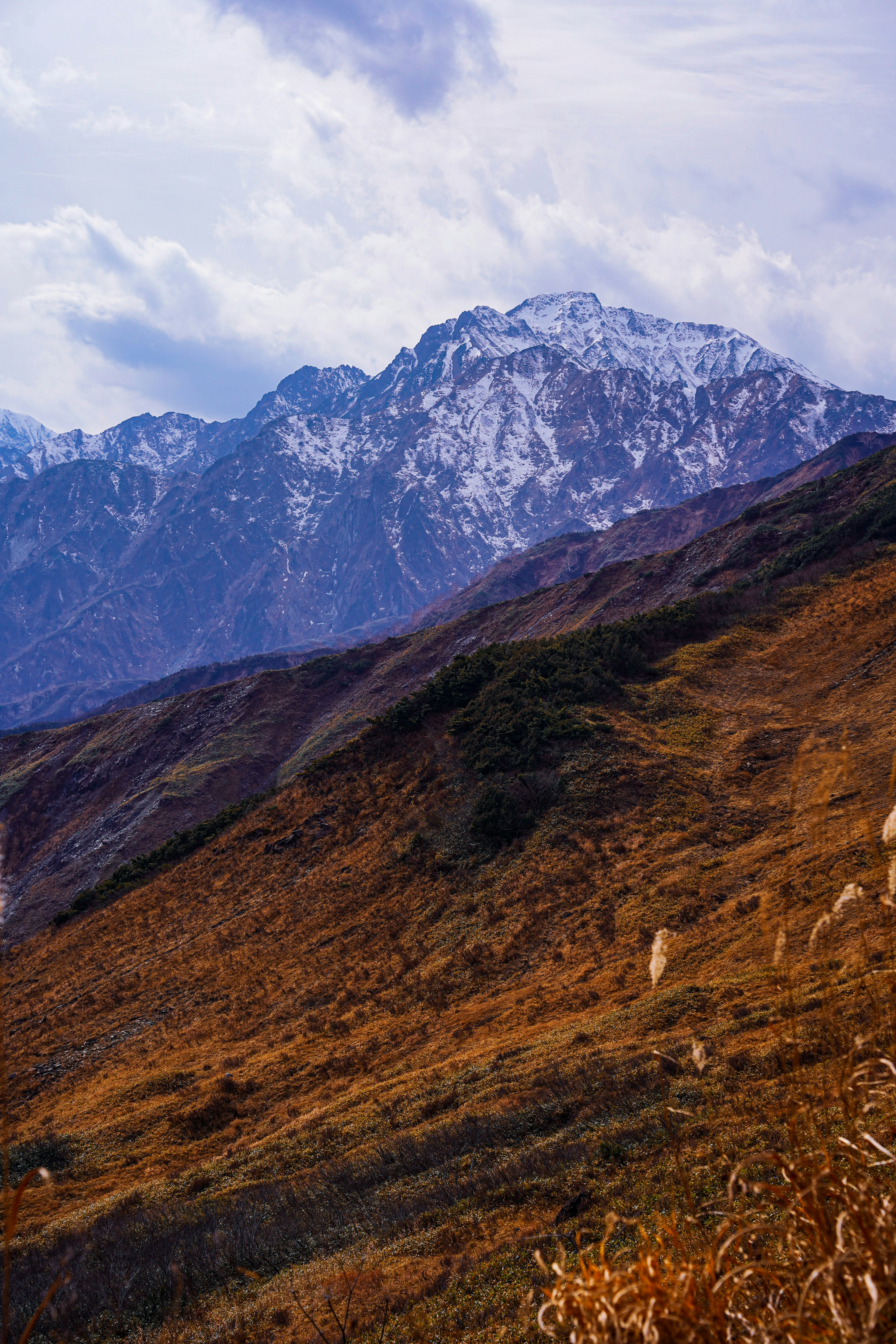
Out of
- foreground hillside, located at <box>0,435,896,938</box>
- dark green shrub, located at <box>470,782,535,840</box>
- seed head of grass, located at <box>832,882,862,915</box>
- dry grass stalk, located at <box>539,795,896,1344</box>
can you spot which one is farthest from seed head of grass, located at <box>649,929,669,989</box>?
foreground hillside, located at <box>0,435,896,938</box>

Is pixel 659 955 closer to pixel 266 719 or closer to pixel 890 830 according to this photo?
pixel 890 830

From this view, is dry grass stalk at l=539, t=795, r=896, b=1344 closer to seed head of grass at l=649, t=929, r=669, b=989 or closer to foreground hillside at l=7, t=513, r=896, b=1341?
seed head of grass at l=649, t=929, r=669, b=989

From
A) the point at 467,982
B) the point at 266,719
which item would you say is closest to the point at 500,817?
the point at 467,982

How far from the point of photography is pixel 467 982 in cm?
1836

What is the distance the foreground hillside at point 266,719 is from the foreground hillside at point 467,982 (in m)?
16.9

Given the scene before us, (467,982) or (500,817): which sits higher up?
(500,817)

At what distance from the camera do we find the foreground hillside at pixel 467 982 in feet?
27.1

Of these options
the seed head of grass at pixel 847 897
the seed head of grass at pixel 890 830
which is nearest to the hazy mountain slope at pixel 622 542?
the seed head of grass at pixel 890 830

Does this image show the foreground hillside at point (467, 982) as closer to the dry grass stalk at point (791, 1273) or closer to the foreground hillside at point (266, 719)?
the dry grass stalk at point (791, 1273)

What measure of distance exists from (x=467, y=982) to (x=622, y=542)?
174 meters

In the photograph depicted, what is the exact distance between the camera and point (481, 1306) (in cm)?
638

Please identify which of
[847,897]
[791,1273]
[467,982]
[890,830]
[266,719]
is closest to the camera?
[791,1273]

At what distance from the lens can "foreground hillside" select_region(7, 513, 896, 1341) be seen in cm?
827

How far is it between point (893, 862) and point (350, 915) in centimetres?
2215
